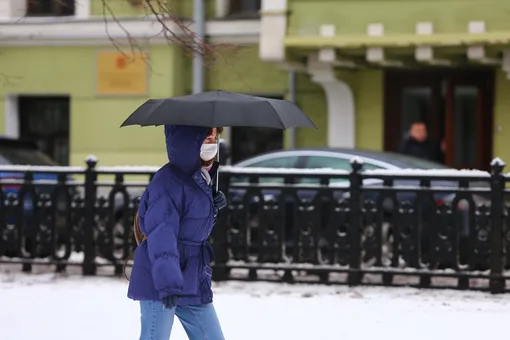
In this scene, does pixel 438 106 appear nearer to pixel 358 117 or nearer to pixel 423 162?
pixel 358 117

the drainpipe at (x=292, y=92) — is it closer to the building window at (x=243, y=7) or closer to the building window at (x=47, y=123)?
the building window at (x=243, y=7)

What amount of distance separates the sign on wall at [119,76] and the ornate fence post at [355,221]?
890cm

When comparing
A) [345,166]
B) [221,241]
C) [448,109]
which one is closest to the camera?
[221,241]

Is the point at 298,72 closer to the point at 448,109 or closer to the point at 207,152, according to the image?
the point at 448,109

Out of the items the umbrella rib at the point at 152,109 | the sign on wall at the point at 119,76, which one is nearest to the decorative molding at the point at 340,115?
the sign on wall at the point at 119,76

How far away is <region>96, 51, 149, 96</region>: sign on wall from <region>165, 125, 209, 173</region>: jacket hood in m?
13.0

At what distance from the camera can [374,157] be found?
11.4 metres

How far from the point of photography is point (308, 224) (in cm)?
977

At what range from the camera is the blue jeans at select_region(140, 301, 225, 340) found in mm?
5035

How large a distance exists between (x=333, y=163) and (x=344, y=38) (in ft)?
14.6

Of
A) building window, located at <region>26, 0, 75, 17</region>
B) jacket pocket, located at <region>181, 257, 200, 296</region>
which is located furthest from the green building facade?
jacket pocket, located at <region>181, 257, 200, 296</region>

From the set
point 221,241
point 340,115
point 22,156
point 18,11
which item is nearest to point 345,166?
point 221,241

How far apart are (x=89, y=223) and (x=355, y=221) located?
2656 millimetres

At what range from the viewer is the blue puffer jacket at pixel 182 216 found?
487cm
